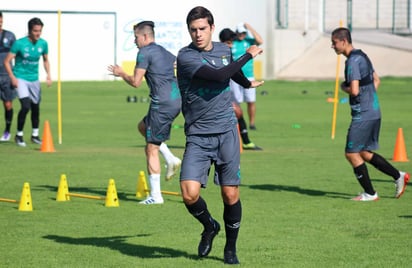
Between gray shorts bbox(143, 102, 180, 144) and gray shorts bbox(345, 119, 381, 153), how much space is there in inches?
82.4

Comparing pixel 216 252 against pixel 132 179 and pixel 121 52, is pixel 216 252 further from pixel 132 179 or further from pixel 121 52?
pixel 121 52

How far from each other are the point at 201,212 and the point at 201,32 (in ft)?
4.90

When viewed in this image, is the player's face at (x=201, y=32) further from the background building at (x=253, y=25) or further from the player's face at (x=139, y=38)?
the background building at (x=253, y=25)

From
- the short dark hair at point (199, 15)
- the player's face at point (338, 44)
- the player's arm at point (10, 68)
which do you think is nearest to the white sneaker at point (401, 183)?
the player's face at point (338, 44)

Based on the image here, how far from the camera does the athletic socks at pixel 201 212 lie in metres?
9.12

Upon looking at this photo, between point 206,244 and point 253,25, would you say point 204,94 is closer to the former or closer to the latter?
point 206,244

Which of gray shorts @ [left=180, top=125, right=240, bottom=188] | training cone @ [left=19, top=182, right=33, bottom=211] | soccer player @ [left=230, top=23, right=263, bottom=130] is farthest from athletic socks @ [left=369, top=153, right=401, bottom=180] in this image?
soccer player @ [left=230, top=23, right=263, bottom=130]

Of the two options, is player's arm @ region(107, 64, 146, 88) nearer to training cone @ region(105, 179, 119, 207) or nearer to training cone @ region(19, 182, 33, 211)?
training cone @ region(105, 179, 119, 207)

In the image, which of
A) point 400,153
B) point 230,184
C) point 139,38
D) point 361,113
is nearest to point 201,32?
point 230,184

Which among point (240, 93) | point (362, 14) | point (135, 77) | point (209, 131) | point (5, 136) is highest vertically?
point (362, 14)

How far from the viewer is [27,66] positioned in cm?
2005

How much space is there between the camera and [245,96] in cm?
2294

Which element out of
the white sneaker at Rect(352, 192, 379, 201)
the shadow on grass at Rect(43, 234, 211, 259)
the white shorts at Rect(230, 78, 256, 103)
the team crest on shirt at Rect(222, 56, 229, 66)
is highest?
the team crest on shirt at Rect(222, 56, 229, 66)

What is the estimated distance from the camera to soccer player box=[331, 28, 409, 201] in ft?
42.0
